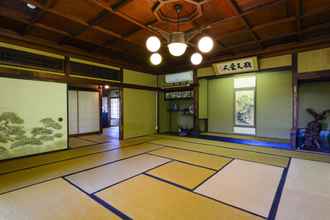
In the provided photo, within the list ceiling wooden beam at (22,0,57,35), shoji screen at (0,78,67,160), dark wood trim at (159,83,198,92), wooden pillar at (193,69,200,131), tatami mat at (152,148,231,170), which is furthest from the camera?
dark wood trim at (159,83,198,92)

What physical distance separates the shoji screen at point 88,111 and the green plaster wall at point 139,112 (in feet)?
7.45

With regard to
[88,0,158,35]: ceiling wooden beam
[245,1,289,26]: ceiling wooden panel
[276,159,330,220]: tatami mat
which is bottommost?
[276,159,330,220]: tatami mat

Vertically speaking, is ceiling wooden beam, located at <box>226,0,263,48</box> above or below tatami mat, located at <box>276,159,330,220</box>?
above

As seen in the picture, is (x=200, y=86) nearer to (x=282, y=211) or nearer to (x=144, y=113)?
(x=144, y=113)

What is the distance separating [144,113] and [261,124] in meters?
4.79

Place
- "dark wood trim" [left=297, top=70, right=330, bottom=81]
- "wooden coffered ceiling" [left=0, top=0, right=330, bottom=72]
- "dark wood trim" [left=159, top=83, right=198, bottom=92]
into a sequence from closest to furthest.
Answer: "wooden coffered ceiling" [left=0, top=0, right=330, bottom=72] < "dark wood trim" [left=297, top=70, right=330, bottom=81] < "dark wood trim" [left=159, top=83, right=198, bottom=92]

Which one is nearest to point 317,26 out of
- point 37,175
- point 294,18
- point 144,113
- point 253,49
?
point 294,18

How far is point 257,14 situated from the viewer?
11.2 feet

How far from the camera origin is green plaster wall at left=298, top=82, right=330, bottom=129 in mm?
5262

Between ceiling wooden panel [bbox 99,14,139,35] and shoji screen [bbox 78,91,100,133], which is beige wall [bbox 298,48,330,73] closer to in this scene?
ceiling wooden panel [bbox 99,14,139,35]

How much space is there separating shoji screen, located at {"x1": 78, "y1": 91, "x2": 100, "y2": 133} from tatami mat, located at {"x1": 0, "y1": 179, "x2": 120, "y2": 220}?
208 inches

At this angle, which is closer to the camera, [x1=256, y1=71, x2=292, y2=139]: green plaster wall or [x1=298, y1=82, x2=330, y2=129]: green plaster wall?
[x1=298, y1=82, x2=330, y2=129]: green plaster wall

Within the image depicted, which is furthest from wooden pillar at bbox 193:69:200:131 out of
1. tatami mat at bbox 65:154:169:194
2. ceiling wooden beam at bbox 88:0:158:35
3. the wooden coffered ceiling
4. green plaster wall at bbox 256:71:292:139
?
ceiling wooden beam at bbox 88:0:158:35

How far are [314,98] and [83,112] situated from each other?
883 centimetres
